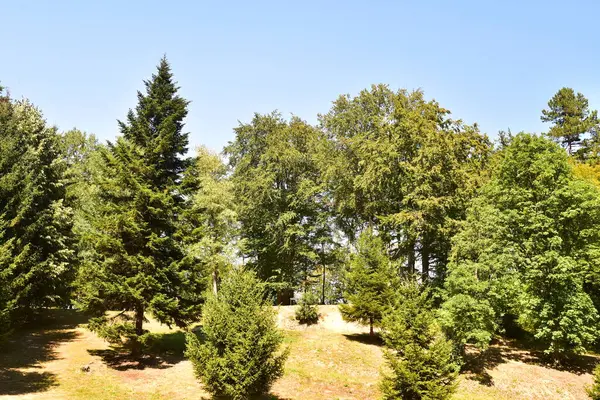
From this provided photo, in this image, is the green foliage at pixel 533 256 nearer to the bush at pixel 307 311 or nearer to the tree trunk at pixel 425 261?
the tree trunk at pixel 425 261

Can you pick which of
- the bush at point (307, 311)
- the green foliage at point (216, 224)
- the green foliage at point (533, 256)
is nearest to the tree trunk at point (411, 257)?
the green foliage at point (533, 256)

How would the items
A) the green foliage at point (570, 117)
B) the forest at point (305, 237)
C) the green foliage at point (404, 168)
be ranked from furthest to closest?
1. the green foliage at point (570, 117)
2. the green foliage at point (404, 168)
3. the forest at point (305, 237)

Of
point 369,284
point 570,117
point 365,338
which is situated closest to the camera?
point 369,284

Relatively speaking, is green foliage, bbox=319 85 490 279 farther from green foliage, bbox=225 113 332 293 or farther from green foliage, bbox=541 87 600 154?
green foliage, bbox=541 87 600 154

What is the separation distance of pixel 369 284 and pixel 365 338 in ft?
16.4

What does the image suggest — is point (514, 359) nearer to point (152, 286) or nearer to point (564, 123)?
point (152, 286)

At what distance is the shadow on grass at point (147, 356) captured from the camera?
20.1 meters

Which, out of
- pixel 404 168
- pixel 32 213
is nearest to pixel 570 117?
pixel 404 168

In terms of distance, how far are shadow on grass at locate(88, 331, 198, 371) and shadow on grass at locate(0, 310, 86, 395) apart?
8.50 feet

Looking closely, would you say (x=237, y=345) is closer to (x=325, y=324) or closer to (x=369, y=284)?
(x=369, y=284)

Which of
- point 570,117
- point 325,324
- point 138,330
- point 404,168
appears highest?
point 570,117

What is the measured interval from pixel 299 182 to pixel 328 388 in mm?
21222

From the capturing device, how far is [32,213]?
70.9ft

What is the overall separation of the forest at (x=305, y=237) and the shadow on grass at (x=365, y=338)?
392 mm
